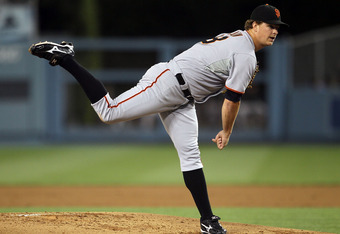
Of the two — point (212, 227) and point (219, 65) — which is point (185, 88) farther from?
point (212, 227)

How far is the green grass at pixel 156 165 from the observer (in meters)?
9.31

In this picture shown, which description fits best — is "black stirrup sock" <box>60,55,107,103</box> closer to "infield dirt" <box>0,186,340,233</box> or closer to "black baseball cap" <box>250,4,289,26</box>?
"infield dirt" <box>0,186,340,233</box>

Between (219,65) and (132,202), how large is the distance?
10.7 ft

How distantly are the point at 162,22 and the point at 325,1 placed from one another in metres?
6.33

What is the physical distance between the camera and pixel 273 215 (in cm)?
618

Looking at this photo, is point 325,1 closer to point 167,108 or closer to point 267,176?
point 267,176

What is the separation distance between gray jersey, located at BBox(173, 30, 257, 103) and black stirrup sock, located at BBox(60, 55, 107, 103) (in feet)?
2.15

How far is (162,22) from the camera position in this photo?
23.6m

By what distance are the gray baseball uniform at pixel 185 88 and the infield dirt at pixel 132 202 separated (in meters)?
0.69

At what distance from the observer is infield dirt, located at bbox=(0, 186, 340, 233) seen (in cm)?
467

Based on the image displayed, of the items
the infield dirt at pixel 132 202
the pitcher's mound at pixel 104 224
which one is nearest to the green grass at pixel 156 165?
the infield dirt at pixel 132 202

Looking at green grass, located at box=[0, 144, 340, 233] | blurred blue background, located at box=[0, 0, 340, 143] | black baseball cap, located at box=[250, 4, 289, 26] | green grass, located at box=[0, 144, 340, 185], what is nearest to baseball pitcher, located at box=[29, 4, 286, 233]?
black baseball cap, located at box=[250, 4, 289, 26]

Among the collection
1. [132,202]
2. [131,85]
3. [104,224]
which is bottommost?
[132,202]

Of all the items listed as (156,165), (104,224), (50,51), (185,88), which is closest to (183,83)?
(185,88)
